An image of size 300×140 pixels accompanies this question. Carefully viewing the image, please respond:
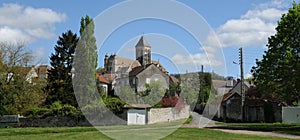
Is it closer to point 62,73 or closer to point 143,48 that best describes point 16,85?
point 62,73

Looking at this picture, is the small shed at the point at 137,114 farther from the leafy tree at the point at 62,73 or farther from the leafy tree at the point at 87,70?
the leafy tree at the point at 62,73

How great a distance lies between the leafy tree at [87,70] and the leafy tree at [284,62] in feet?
47.1

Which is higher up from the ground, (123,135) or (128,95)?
(128,95)

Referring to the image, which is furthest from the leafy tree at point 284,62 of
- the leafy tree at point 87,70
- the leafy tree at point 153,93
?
the leafy tree at point 87,70

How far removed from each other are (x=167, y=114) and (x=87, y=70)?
30.2ft

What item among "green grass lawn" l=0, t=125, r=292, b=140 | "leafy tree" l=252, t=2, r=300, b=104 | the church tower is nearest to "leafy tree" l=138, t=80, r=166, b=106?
the church tower

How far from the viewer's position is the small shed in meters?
30.0

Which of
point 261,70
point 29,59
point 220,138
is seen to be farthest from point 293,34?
point 29,59

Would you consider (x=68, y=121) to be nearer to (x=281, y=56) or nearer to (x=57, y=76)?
(x=57, y=76)

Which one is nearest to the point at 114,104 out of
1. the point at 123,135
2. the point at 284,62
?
the point at 123,135

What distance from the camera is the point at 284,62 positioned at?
23.6 meters

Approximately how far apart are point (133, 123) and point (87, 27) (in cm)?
1075

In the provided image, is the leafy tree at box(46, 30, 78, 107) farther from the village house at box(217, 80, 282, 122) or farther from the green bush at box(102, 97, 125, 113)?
the village house at box(217, 80, 282, 122)

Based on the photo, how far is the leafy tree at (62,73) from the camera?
120 feet
